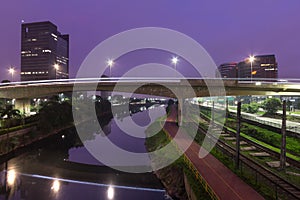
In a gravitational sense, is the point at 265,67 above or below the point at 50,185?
above

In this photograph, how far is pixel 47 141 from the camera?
1468 inches

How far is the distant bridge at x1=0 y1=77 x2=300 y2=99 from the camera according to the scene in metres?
31.4

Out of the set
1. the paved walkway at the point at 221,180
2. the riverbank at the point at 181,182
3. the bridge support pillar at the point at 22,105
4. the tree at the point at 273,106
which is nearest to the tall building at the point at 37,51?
the bridge support pillar at the point at 22,105

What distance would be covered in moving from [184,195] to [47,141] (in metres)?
28.8

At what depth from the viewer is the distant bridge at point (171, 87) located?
3142 centimetres

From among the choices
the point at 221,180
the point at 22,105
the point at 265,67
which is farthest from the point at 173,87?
the point at 265,67

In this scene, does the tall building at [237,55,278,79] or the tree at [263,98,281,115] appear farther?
the tall building at [237,55,278,79]

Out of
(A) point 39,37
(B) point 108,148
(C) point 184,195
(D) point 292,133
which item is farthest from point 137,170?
(A) point 39,37

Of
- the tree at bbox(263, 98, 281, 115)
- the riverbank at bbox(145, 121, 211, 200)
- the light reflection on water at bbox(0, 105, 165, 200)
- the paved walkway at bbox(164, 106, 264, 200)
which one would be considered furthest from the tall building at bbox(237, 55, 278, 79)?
the light reflection on water at bbox(0, 105, 165, 200)

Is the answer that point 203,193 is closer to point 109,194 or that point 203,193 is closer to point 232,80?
point 109,194

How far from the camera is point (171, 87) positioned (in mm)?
33562

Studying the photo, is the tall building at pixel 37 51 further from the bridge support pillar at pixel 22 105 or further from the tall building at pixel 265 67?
the tall building at pixel 265 67

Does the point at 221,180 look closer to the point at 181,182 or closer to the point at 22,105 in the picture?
the point at 181,182

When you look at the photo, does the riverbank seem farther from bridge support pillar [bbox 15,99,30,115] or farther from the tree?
the tree
